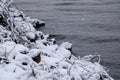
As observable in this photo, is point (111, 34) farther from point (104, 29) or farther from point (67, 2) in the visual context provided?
point (67, 2)

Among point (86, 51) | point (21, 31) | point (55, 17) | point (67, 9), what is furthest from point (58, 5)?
point (21, 31)

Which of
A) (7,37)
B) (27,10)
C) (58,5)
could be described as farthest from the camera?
(58,5)

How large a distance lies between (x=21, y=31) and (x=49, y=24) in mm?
11166

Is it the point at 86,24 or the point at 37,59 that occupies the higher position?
the point at 86,24

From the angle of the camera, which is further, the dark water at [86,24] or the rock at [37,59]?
the dark water at [86,24]

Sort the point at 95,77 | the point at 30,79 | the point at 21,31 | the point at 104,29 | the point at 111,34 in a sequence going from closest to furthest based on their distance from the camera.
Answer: the point at 30,79, the point at 95,77, the point at 21,31, the point at 111,34, the point at 104,29

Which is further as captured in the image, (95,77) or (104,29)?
(104,29)

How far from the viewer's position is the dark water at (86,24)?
13383 millimetres

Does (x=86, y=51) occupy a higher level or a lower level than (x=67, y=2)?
lower

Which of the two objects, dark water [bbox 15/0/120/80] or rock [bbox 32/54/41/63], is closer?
rock [bbox 32/54/41/63]

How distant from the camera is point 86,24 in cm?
1962

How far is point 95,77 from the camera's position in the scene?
611 centimetres

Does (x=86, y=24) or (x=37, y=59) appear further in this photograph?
(x=86, y=24)

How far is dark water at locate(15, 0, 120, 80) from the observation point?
13.4 meters
